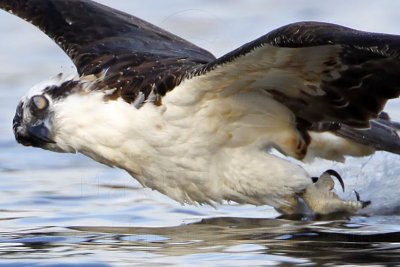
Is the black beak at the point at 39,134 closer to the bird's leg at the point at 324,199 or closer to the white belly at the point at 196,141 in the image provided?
the white belly at the point at 196,141

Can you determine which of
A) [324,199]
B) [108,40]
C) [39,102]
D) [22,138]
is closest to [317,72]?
[324,199]

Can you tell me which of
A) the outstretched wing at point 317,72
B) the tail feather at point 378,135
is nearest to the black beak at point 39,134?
the outstretched wing at point 317,72

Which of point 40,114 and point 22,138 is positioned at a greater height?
point 40,114

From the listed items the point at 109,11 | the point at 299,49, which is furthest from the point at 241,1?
the point at 299,49

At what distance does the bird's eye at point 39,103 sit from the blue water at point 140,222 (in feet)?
2.63

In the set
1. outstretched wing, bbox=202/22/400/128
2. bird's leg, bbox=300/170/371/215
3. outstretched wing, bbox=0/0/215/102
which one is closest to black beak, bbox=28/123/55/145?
outstretched wing, bbox=0/0/215/102

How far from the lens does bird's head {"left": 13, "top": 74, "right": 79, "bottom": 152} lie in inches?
455

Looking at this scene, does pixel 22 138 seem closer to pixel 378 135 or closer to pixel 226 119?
pixel 226 119

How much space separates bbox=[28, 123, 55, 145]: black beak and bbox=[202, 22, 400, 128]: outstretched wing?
3.91 feet

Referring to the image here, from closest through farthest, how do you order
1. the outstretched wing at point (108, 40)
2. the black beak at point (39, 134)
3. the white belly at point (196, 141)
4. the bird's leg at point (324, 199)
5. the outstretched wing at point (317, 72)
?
A: 1. the outstretched wing at point (317, 72)
2. the white belly at point (196, 141)
3. the black beak at point (39, 134)
4. the outstretched wing at point (108, 40)
5. the bird's leg at point (324, 199)

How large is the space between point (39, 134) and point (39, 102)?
0.70 ft

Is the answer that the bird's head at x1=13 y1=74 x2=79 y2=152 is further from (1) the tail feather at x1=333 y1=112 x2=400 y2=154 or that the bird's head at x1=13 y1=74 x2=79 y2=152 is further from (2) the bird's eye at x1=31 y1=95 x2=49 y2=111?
(1) the tail feather at x1=333 y1=112 x2=400 y2=154

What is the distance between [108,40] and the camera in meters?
12.9

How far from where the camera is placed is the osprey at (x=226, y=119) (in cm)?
1112
